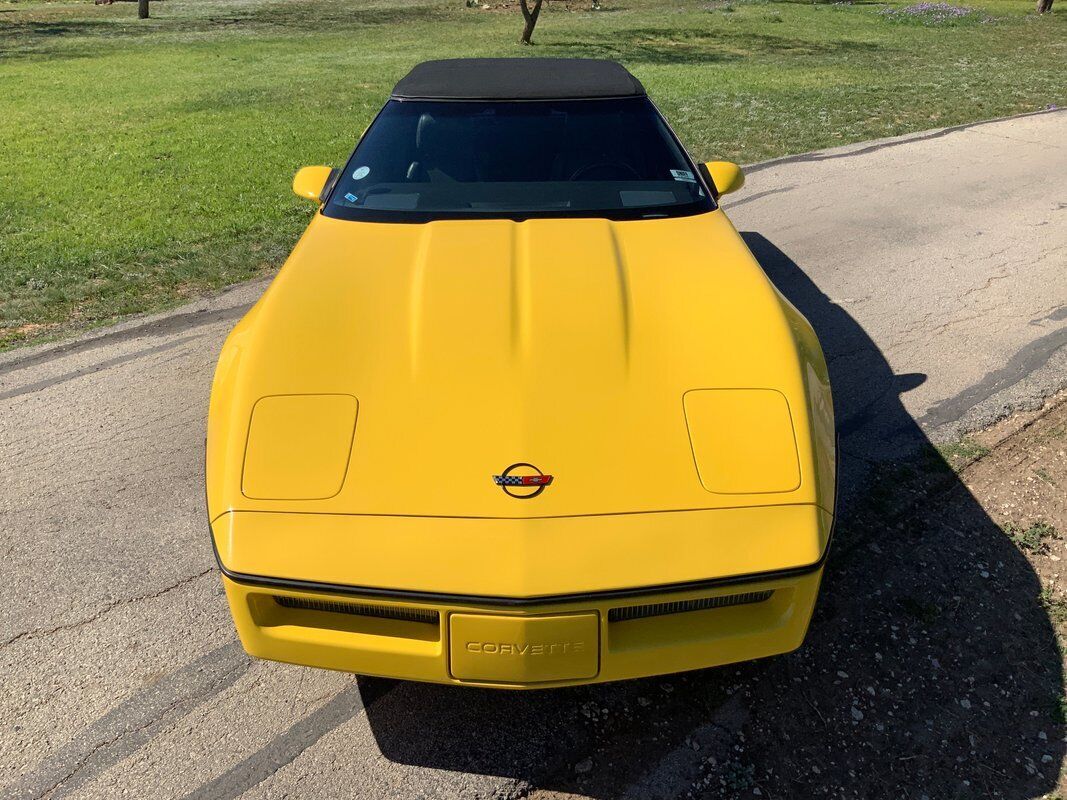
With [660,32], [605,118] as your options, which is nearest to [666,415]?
[605,118]

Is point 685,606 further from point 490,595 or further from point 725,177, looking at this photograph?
point 725,177

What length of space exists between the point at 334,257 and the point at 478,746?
1.82 metres

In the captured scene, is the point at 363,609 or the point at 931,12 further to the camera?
the point at 931,12

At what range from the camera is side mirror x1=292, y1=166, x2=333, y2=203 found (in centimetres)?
383

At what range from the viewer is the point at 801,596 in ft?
7.05

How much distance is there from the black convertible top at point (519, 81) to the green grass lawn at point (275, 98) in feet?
8.06

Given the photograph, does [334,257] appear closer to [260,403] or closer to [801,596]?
[260,403]

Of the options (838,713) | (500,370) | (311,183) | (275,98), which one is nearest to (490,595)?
(500,370)

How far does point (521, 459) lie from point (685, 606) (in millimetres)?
585

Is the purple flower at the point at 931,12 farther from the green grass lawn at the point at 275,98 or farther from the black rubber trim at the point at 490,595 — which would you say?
the black rubber trim at the point at 490,595

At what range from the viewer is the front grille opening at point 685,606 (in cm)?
208

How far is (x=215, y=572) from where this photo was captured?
10.2 feet

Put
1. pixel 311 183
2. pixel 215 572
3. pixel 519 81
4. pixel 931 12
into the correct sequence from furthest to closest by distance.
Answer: pixel 931 12, pixel 519 81, pixel 311 183, pixel 215 572

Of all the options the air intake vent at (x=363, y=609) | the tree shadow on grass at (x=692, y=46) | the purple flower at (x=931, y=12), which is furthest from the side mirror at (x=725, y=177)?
the purple flower at (x=931, y=12)
